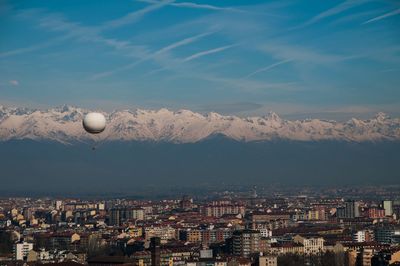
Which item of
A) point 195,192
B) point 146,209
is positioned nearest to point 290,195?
point 195,192

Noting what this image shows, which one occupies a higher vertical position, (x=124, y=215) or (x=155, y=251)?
(x=124, y=215)

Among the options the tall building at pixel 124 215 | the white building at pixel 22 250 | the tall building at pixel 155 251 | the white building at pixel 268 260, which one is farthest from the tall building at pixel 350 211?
the tall building at pixel 155 251

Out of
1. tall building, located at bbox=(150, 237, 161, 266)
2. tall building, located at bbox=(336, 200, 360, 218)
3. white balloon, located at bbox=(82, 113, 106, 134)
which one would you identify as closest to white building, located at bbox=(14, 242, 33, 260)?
tall building, located at bbox=(150, 237, 161, 266)

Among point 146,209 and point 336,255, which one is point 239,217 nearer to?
point 146,209

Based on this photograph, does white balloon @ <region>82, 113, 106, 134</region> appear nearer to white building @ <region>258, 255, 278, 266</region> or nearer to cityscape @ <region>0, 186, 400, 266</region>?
cityscape @ <region>0, 186, 400, 266</region>

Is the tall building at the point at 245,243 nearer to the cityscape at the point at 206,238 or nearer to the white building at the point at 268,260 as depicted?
the cityscape at the point at 206,238

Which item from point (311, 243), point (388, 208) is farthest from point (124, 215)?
point (311, 243)

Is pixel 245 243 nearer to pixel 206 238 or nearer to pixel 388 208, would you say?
pixel 206 238
